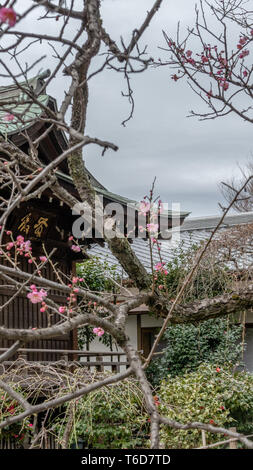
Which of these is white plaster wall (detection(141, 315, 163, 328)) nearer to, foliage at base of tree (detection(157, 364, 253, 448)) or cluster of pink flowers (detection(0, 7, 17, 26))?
foliage at base of tree (detection(157, 364, 253, 448))

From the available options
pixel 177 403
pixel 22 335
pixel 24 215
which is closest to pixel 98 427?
pixel 177 403

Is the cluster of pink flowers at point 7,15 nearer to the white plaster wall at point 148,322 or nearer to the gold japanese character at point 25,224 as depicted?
the gold japanese character at point 25,224

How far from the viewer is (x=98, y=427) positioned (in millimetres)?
6543

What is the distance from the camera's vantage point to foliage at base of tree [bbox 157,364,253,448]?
6750 millimetres

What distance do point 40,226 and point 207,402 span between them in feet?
11.0

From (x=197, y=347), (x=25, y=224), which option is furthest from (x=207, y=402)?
(x=25, y=224)

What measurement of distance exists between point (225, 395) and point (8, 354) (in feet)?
20.5

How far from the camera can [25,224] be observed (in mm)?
7957

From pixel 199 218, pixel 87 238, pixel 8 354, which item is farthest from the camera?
pixel 199 218

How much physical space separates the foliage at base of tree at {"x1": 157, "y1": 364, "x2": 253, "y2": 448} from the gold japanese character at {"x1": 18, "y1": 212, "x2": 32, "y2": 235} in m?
2.84

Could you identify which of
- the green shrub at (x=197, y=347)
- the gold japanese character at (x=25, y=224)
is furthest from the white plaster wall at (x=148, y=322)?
the gold japanese character at (x=25, y=224)

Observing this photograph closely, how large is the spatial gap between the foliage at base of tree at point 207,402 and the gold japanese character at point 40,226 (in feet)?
9.05

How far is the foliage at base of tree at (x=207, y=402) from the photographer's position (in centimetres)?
675

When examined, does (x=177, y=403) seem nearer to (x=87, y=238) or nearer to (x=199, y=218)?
(x=87, y=238)
